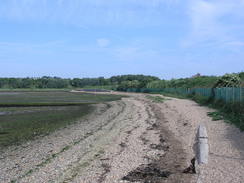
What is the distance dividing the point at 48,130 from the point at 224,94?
12.7m

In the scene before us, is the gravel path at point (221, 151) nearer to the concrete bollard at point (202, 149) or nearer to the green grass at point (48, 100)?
the concrete bollard at point (202, 149)

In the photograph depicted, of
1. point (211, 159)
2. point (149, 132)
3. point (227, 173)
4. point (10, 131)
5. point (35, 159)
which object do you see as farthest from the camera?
point (10, 131)

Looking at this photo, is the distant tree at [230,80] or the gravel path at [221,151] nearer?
the gravel path at [221,151]

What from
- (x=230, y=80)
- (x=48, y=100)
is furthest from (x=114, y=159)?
(x=48, y=100)

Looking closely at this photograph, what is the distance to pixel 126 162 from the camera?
354 inches

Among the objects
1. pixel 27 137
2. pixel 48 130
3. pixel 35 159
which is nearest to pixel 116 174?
pixel 35 159

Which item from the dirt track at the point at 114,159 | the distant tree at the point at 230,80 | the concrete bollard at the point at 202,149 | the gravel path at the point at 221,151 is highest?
the distant tree at the point at 230,80

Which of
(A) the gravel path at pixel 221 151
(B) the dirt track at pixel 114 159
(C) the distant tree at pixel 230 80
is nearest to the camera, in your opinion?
(A) the gravel path at pixel 221 151

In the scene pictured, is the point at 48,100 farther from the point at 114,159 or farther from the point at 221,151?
the point at 221,151

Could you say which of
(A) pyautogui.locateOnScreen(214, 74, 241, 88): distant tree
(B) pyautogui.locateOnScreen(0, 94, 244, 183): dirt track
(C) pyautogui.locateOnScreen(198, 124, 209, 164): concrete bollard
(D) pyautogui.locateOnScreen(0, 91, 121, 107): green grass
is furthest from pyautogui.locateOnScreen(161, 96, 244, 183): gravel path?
(D) pyautogui.locateOnScreen(0, 91, 121, 107): green grass

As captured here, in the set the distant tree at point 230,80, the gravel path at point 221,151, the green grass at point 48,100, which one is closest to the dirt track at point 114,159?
the gravel path at point 221,151

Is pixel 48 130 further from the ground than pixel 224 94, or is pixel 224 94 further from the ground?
pixel 224 94

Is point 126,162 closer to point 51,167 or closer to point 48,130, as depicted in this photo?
point 51,167

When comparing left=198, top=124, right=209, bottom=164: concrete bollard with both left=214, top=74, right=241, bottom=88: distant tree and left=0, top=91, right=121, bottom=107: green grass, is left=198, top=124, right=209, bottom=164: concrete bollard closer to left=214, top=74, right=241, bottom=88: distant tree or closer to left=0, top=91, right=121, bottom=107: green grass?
left=214, top=74, right=241, bottom=88: distant tree
